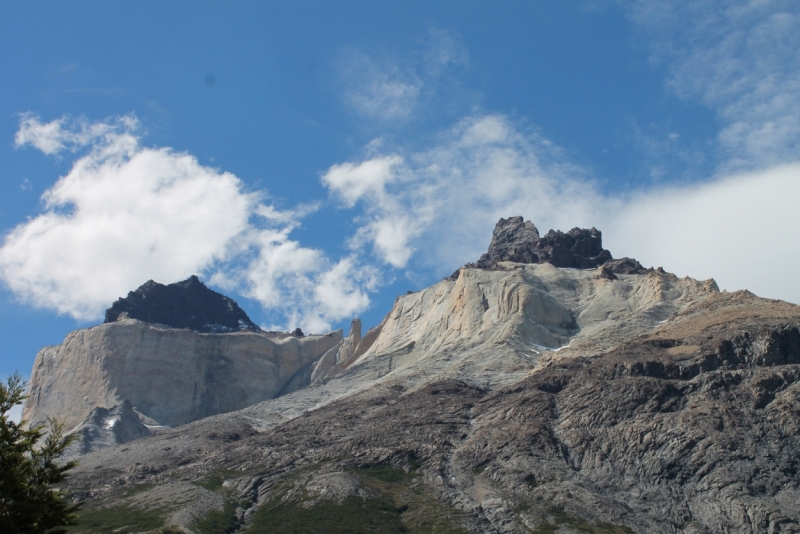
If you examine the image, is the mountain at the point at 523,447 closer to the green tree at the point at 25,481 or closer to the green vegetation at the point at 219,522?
the green vegetation at the point at 219,522

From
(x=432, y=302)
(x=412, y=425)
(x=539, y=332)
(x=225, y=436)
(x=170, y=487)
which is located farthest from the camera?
(x=432, y=302)

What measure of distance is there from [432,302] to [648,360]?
79.9 meters

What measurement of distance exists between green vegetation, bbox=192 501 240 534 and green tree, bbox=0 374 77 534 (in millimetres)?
65485

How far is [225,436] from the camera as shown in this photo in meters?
136

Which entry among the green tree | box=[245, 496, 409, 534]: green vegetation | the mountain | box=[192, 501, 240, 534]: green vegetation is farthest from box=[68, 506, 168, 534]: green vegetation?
the green tree

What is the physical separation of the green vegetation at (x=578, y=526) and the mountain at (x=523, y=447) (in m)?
0.25

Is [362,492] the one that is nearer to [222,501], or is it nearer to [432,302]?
[222,501]

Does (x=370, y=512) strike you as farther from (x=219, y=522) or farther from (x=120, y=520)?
(x=120, y=520)

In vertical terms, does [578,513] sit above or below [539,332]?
below

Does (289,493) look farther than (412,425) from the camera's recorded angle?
No

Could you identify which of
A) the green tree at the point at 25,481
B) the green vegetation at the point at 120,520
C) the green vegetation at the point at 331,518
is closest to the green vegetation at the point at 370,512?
the green vegetation at the point at 331,518

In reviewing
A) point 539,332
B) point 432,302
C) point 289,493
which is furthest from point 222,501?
point 432,302

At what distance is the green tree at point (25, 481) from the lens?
2844cm

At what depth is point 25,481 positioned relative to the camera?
95.9 ft
